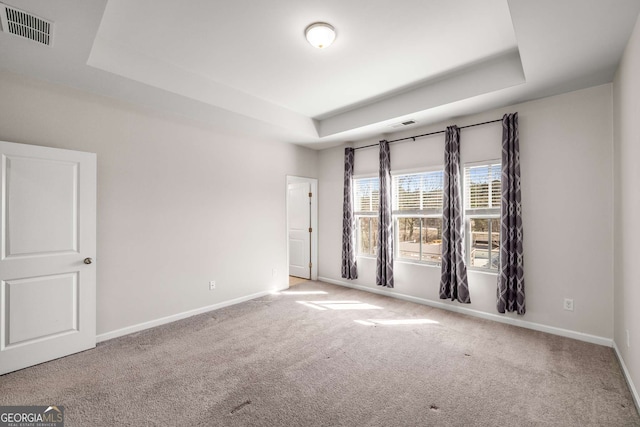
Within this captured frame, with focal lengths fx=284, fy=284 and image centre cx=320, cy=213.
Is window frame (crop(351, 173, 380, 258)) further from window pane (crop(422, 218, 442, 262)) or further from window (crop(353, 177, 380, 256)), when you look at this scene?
window pane (crop(422, 218, 442, 262))

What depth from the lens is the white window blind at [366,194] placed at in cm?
499

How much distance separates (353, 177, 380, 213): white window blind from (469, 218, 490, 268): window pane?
5.02ft

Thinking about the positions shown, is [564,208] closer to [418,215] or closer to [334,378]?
[418,215]

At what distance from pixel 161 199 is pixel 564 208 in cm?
470

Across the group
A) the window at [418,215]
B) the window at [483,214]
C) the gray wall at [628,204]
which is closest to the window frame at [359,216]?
the window at [418,215]

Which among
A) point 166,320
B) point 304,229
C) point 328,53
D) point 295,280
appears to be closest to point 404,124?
point 328,53

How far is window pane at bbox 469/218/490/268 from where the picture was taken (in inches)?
147

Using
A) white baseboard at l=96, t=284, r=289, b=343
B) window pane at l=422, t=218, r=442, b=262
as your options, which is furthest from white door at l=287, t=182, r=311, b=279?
window pane at l=422, t=218, r=442, b=262

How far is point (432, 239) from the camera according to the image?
4.29 meters

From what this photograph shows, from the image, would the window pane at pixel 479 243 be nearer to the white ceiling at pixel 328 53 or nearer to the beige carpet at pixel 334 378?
the beige carpet at pixel 334 378

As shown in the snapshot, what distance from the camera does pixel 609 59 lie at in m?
2.46

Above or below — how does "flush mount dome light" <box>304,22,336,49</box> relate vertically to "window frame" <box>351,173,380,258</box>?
above

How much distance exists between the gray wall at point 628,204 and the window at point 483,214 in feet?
3.55

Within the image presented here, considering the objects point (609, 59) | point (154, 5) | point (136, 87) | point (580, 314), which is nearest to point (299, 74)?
point (154, 5)
